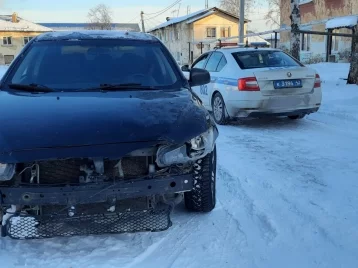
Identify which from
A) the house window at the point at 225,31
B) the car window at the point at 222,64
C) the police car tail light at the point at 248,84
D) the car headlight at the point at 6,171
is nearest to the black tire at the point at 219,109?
the car window at the point at 222,64

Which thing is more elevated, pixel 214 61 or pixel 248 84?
pixel 214 61

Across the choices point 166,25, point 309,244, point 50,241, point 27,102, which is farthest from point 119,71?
point 166,25

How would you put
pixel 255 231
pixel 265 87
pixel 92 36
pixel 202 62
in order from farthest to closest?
pixel 202 62 < pixel 265 87 < pixel 92 36 < pixel 255 231

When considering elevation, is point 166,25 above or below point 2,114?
above

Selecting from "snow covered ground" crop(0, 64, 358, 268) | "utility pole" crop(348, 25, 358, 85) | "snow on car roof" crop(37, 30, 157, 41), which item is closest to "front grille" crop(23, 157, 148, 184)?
"snow covered ground" crop(0, 64, 358, 268)

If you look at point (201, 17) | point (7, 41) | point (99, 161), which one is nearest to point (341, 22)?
point (99, 161)

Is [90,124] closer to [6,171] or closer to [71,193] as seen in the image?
[71,193]

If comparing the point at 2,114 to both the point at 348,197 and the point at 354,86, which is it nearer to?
the point at 348,197

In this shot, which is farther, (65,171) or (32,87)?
(32,87)

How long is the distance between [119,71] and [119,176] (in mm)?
1531

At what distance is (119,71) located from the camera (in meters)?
4.03

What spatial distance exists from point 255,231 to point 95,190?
1329 mm

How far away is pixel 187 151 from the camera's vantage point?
2.89 m

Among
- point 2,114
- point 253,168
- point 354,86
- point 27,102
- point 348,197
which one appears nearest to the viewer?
point 2,114
